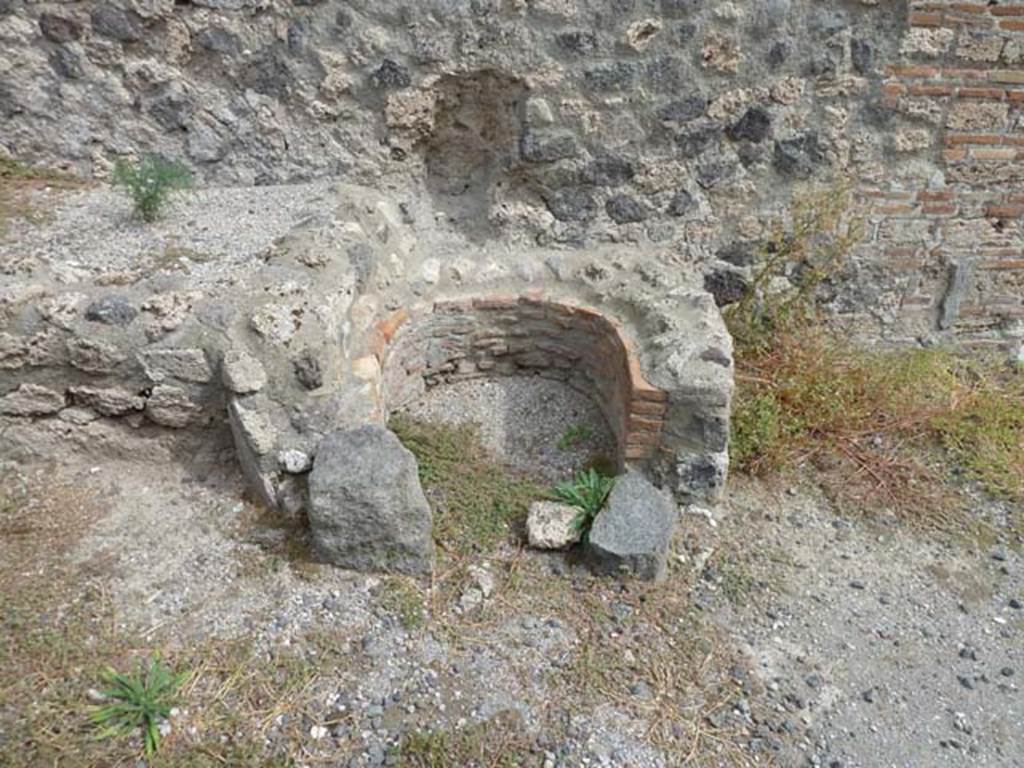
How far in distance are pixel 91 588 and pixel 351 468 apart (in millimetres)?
872

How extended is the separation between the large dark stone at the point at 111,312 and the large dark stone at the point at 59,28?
1385mm

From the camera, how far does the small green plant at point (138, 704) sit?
2039 mm

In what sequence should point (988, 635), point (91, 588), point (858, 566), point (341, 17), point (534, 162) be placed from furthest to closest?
point (534, 162) < point (341, 17) < point (858, 566) < point (988, 635) < point (91, 588)

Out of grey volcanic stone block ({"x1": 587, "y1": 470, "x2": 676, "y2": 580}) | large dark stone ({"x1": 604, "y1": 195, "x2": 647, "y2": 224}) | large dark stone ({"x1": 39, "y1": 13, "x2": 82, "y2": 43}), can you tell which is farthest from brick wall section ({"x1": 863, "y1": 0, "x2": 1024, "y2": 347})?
large dark stone ({"x1": 39, "y1": 13, "x2": 82, "y2": 43})

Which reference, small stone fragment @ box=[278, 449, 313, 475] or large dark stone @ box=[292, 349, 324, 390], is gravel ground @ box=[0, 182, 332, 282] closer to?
large dark stone @ box=[292, 349, 324, 390]

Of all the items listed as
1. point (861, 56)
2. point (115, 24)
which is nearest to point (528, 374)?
point (861, 56)

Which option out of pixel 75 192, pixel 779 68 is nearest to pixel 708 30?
pixel 779 68

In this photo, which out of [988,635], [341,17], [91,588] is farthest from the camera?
[341,17]

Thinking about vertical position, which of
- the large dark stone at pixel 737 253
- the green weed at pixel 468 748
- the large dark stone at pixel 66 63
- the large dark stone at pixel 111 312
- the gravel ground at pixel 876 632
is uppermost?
the large dark stone at pixel 66 63

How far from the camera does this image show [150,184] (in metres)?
3.15

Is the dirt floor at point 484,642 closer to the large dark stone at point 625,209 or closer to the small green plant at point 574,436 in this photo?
the small green plant at point 574,436

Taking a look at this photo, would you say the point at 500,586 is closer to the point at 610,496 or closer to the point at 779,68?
the point at 610,496

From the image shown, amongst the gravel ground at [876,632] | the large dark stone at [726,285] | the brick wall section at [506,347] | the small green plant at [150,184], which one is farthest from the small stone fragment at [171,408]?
the large dark stone at [726,285]

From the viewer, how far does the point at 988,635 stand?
8.63 ft
